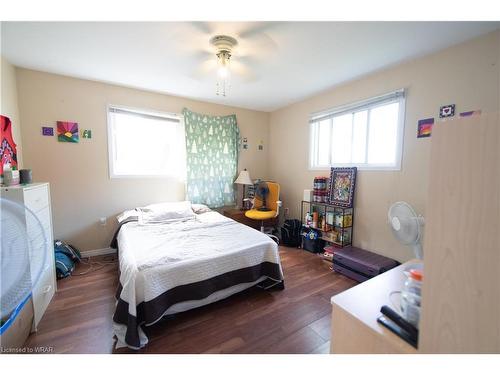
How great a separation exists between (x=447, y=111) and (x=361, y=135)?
3.04ft

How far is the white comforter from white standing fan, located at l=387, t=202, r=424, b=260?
1110 mm

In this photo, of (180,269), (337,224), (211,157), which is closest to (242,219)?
(211,157)

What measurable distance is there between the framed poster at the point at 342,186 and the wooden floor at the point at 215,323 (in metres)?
1.11

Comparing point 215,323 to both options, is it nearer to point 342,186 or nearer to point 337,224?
point 337,224

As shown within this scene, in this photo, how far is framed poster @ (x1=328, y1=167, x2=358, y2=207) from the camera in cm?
292

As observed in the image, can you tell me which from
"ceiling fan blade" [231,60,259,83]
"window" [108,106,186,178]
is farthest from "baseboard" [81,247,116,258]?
"ceiling fan blade" [231,60,259,83]

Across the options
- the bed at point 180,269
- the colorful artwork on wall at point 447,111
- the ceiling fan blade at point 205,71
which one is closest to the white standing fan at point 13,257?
the bed at point 180,269

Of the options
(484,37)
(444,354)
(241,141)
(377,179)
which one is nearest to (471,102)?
(484,37)

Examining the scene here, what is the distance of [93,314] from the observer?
1.83 metres

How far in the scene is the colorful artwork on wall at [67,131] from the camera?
2.74 meters

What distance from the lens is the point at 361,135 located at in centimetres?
292

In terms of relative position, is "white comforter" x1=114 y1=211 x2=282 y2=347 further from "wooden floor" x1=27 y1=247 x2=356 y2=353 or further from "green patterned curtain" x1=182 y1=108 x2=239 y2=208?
"green patterned curtain" x1=182 y1=108 x2=239 y2=208

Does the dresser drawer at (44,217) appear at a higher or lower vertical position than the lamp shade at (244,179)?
lower

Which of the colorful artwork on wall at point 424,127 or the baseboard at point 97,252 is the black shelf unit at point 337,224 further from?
the baseboard at point 97,252
